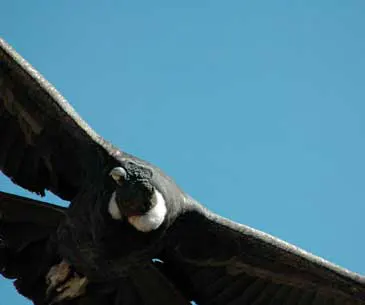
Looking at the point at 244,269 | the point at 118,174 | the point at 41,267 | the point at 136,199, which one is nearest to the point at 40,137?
the point at 41,267

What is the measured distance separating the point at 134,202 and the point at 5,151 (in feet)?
7.51

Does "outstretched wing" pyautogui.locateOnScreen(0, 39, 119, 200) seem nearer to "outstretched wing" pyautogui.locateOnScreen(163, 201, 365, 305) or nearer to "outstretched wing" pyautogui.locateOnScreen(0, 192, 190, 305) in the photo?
"outstretched wing" pyautogui.locateOnScreen(0, 192, 190, 305)

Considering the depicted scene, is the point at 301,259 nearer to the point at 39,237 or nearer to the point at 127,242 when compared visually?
the point at 127,242

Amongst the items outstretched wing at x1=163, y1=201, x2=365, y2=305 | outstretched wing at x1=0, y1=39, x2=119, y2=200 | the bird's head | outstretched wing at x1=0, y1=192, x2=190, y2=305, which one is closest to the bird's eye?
the bird's head

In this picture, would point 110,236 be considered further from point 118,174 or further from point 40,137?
point 40,137

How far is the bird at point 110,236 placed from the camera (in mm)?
12688

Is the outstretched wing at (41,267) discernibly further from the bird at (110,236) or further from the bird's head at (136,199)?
the bird's head at (136,199)

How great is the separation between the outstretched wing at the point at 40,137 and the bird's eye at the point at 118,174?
43 centimetres

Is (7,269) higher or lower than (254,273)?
lower

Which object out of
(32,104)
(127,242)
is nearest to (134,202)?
(127,242)

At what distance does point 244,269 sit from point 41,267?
7.77 feet

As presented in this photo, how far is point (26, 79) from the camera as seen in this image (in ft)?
43.2

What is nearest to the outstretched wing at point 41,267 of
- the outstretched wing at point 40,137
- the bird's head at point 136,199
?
the outstretched wing at point 40,137

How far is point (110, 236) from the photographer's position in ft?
41.4
